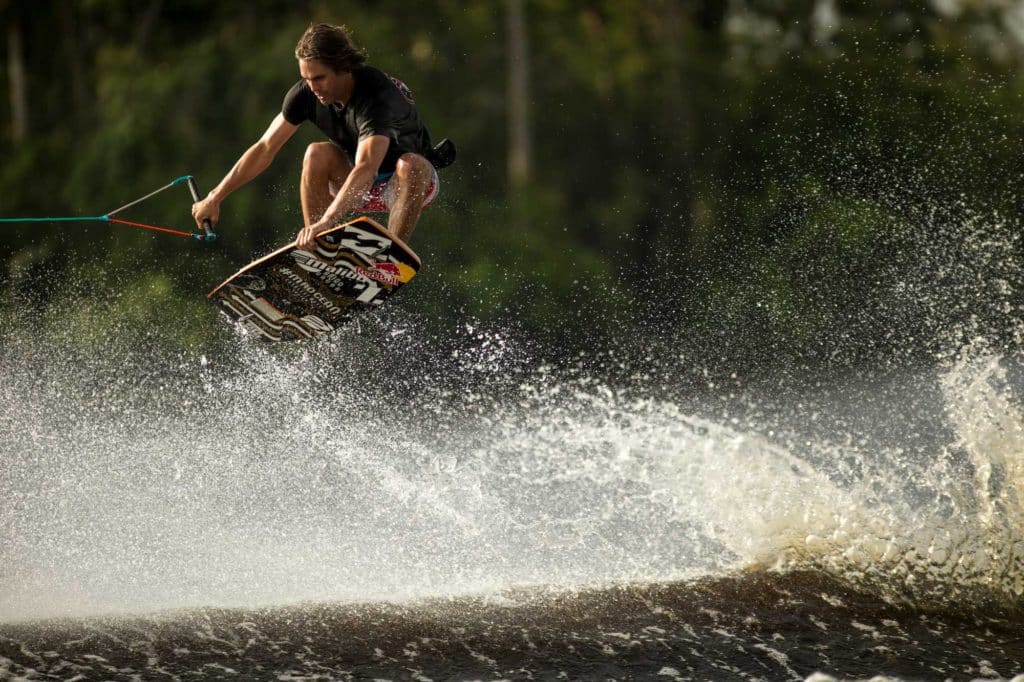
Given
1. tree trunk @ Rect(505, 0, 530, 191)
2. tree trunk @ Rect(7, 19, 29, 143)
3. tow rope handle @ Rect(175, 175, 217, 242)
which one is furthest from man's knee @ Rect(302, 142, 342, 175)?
tree trunk @ Rect(7, 19, 29, 143)

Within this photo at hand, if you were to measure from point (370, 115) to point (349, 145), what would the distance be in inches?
15.3

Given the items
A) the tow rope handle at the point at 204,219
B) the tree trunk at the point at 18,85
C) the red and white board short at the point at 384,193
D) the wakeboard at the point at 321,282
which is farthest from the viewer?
the tree trunk at the point at 18,85

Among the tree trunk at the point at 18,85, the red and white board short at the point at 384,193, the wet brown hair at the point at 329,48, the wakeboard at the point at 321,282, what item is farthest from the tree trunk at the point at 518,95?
the wet brown hair at the point at 329,48

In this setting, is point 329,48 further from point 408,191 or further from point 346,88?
point 408,191

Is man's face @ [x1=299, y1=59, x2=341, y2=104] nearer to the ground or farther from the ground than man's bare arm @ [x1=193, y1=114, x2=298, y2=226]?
farther from the ground

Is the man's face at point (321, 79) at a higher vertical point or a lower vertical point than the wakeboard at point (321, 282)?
higher

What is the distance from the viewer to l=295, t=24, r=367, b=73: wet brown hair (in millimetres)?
5758

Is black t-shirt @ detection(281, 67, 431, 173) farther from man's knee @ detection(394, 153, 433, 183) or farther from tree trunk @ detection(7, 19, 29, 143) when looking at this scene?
tree trunk @ detection(7, 19, 29, 143)

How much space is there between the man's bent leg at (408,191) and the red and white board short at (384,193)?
6 cm

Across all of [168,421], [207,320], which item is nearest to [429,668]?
[168,421]

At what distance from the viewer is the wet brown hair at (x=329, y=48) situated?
227 inches

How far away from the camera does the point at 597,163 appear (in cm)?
2311

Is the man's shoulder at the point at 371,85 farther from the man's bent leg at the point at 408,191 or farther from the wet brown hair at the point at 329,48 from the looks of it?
the man's bent leg at the point at 408,191

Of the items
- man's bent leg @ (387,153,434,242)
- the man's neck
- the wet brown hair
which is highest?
the wet brown hair
